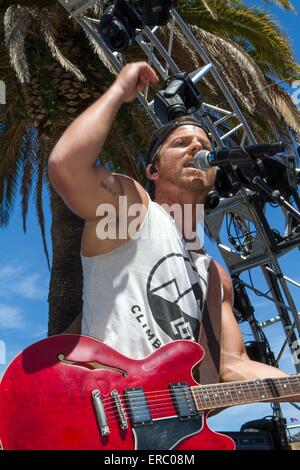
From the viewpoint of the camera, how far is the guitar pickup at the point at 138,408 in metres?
1.81

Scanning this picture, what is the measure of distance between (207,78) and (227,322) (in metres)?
6.47

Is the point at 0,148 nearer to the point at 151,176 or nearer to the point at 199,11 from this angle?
the point at 199,11

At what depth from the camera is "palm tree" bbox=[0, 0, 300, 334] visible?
277 inches

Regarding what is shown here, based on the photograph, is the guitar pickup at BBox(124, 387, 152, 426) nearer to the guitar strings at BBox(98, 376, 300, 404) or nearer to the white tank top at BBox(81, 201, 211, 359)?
the guitar strings at BBox(98, 376, 300, 404)

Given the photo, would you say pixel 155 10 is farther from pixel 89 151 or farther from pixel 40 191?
pixel 40 191

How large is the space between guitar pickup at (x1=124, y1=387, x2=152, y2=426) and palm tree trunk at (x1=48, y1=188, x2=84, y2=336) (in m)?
4.97

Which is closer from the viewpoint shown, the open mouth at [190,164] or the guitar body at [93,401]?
the guitar body at [93,401]

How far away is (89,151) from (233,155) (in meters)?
0.89

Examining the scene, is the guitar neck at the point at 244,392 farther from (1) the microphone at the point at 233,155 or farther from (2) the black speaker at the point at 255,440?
(2) the black speaker at the point at 255,440

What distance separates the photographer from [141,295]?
2.02 m

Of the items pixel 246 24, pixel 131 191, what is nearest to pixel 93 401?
pixel 131 191

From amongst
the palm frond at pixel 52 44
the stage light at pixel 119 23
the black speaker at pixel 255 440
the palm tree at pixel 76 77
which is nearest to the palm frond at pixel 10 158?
the palm tree at pixel 76 77

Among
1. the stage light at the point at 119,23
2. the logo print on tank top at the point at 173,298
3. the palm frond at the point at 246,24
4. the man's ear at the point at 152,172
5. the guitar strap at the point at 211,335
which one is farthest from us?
the palm frond at the point at 246,24
